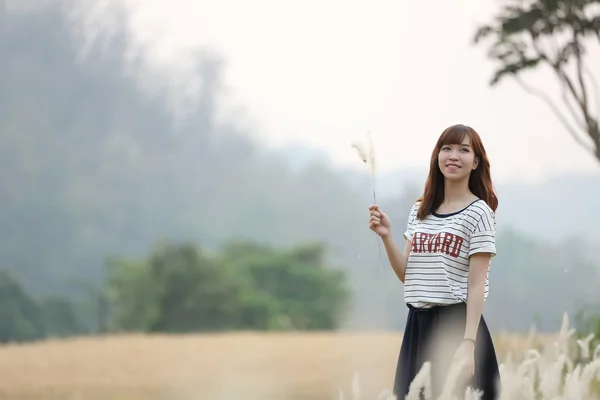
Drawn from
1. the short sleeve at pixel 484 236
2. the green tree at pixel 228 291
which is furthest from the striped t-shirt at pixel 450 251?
the green tree at pixel 228 291

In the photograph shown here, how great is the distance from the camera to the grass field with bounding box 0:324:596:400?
4.41m

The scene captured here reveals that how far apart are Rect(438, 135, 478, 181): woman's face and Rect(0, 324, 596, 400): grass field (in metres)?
1.75

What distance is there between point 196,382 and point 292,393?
56cm

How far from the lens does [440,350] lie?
205cm

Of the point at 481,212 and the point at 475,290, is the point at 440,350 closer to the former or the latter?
the point at 475,290

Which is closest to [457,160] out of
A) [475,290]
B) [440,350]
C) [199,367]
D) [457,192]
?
[457,192]

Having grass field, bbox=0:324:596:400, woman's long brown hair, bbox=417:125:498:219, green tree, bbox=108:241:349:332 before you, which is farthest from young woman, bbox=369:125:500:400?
green tree, bbox=108:241:349:332

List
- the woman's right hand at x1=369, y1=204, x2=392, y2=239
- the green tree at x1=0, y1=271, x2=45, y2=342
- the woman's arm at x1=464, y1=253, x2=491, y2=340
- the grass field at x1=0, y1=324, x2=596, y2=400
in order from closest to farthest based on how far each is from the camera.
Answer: the woman's arm at x1=464, y1=253, x2=491, y2=340 < the woman's right hand at x1=369, y1=204, x2=392, y2=239 < the grass field at x1=0, y1=324, x2=596, y2=400 < the green tree at x1=0, y1=271, x2=45, y2=342

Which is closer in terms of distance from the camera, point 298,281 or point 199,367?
point 199,367

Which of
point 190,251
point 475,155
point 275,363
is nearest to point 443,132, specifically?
point 475,155

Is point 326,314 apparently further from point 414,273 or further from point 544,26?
point 414,273

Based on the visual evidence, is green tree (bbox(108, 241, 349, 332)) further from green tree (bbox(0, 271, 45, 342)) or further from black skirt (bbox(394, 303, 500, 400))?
black skirt (bbox(394, 303, 500, 400))

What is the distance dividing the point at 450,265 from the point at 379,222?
199 millimetres

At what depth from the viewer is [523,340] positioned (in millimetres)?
4578
